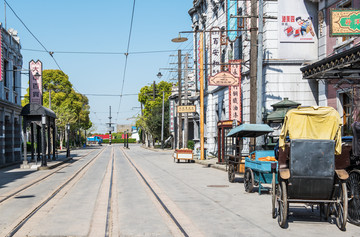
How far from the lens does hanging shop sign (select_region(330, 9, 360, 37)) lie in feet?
42.9

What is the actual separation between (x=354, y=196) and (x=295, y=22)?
1869cm

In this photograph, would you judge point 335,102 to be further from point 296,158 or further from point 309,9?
point 296,158

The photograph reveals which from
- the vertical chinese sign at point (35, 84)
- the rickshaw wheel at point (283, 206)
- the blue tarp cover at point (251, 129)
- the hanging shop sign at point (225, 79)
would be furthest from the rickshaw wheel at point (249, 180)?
the vertical chinese sign at point (35, 84)

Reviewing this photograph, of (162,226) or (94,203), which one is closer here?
(162,226)

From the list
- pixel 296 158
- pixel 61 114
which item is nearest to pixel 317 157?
pixel 296 158

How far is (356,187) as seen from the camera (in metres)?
8.20

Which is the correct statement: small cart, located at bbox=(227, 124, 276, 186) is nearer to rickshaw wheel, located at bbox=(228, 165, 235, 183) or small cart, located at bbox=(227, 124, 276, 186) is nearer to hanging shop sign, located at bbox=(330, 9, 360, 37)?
rickshaw wheel, located at bbox=(228, 165, 235, 183)

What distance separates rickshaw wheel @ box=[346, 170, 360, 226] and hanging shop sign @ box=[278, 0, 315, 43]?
1791 cm

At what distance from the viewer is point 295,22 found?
992 inches

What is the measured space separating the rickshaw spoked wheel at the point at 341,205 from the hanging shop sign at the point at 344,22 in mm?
6725

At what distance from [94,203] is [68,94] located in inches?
2521

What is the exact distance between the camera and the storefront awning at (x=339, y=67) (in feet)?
40.6

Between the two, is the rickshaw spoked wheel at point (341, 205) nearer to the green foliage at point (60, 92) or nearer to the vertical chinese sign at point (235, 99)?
the vertical chinese sign at point (235, 99)

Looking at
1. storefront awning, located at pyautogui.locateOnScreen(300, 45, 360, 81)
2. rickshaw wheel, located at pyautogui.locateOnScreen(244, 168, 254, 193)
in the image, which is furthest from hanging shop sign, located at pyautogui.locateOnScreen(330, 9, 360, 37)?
rickshaw wheel, located at pyautogui.locateOnScreen(244, 168, 254, 193)
